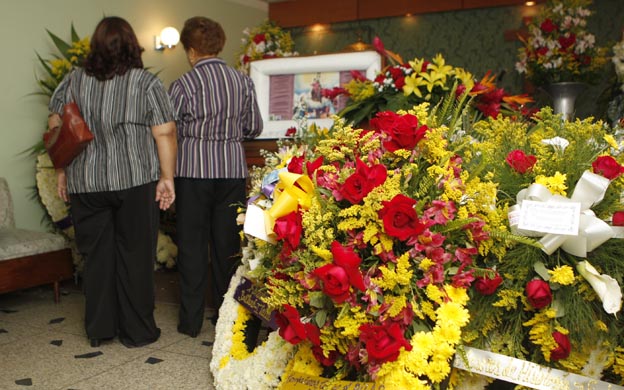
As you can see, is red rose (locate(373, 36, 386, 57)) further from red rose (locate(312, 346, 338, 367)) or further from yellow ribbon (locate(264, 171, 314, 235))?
red rose (locate(312, 346, 338, 367))

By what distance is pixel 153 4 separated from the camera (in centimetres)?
561

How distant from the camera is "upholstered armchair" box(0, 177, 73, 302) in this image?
3693mm

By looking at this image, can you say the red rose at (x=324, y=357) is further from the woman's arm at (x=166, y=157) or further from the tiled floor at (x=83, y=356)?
the woman's arm at (x=166, y=157)

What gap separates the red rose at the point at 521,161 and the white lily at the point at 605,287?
267mm

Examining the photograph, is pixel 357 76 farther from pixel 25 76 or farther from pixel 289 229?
pixel 25 76

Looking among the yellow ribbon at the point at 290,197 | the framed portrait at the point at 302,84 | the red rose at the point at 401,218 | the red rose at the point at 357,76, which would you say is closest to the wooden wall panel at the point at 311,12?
the framed portrait at the point at 302,84

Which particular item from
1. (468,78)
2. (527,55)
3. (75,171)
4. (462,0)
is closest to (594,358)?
(468,78)

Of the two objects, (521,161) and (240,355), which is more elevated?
(521,161)

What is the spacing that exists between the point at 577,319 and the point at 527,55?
10.9 feet

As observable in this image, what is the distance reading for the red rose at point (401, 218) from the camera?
1.31m

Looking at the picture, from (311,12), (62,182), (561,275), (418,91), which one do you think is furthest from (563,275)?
(311,12)

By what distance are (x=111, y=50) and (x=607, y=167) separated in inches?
85.7

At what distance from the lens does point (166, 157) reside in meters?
2.93

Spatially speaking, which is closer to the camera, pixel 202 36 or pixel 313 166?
pixel 313 166
